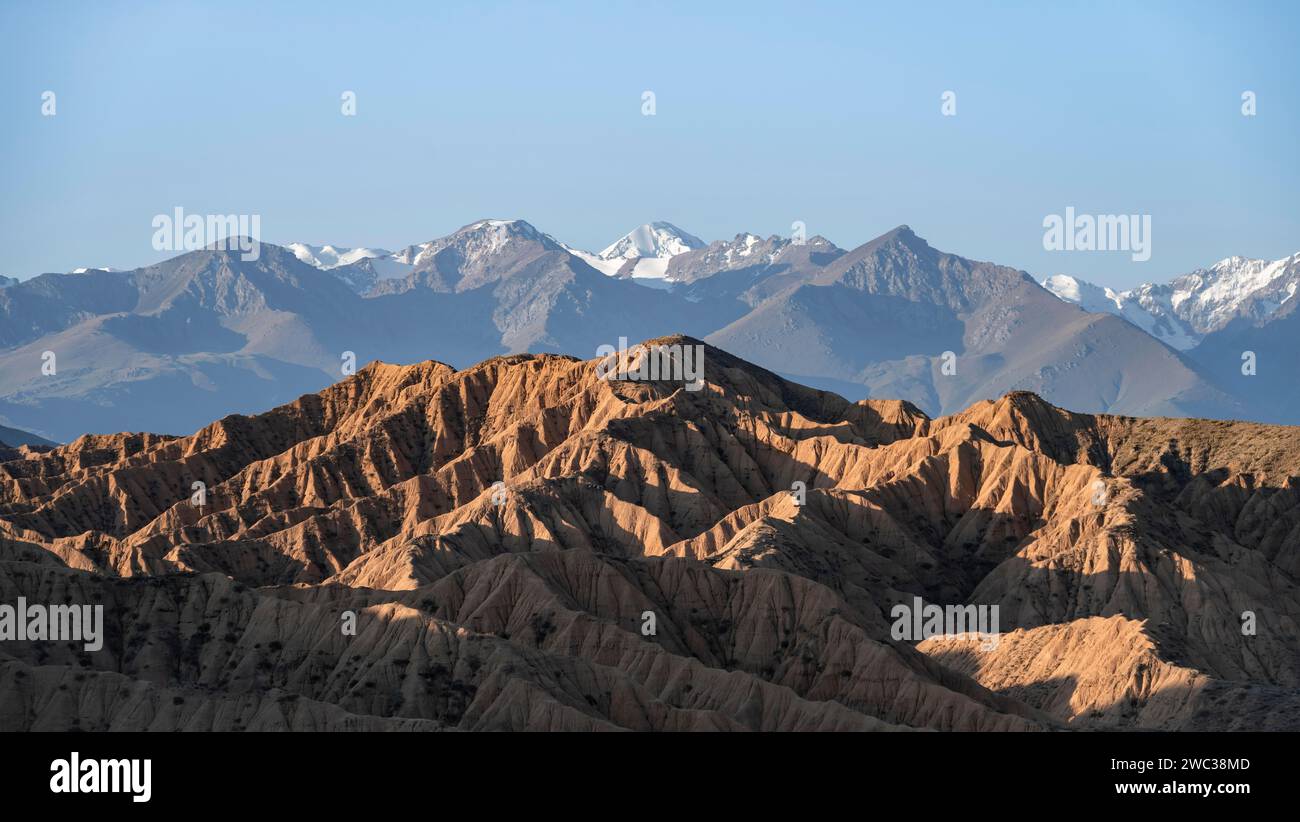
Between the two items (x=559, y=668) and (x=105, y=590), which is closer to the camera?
(x=559, y=668)
